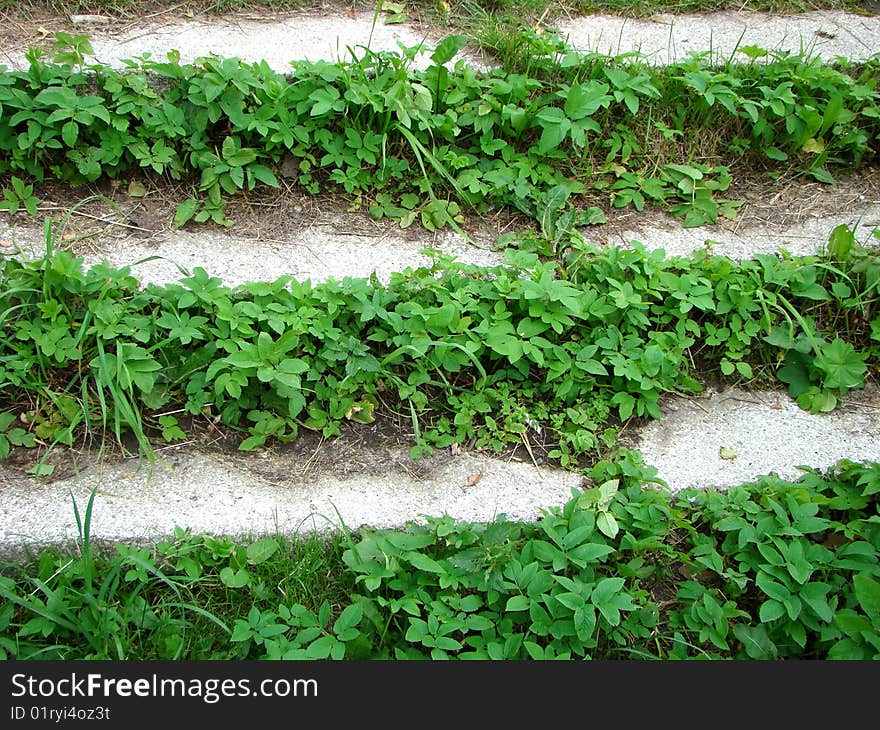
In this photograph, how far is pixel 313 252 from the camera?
11.3 feet

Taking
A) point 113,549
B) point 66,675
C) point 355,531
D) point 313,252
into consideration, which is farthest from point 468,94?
point 66,675

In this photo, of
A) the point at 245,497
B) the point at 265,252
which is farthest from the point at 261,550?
the point at 265,252

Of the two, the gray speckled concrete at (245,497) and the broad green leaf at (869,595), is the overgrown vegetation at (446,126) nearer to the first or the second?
the gray speckled concrete at (245,497)

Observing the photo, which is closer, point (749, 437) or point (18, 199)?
point (749, 437)

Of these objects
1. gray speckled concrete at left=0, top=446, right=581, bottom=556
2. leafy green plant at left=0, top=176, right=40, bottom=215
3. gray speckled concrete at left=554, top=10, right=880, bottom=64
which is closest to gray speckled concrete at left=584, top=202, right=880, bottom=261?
gray speckled concrete at left=554, top=10, right=880, bottom=64

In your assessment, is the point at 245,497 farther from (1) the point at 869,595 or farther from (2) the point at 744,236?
(2) the point at 744,236

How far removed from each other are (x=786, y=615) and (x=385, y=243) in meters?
2.15

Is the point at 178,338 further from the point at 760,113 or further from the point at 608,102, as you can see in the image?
the point at 760,113

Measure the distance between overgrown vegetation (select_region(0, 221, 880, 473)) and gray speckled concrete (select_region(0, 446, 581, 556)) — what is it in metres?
0.12

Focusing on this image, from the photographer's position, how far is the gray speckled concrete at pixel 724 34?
4.17 m

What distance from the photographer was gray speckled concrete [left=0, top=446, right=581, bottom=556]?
2623 millimetres

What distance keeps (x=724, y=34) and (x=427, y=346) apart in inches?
109

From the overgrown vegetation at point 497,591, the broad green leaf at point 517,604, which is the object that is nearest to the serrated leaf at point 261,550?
the overgrown vegetation at point 497,591

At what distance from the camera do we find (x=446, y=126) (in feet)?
11.8
